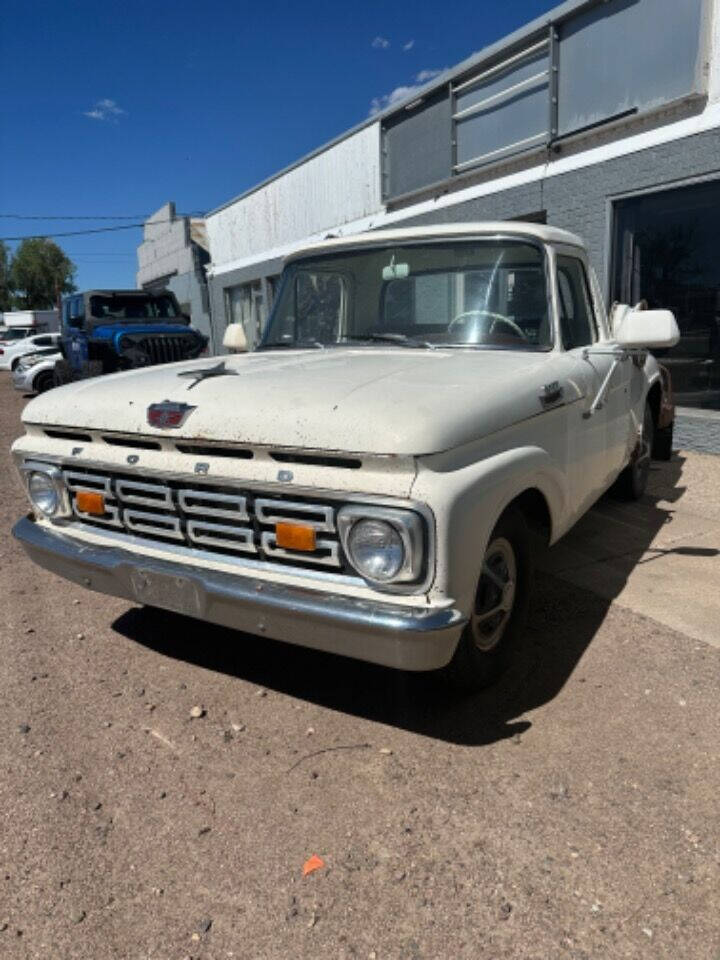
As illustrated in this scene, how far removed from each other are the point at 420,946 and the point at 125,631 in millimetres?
2320

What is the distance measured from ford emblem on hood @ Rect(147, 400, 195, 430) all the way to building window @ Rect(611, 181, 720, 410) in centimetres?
651

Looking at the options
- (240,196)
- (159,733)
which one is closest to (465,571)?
(159,733)

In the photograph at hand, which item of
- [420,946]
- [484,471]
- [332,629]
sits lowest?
[420,946]

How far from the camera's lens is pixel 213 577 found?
101 inches

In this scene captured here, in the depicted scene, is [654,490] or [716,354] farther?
[716,354]

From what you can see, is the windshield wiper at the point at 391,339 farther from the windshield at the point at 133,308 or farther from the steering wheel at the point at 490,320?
the windshield at the point at 133,308

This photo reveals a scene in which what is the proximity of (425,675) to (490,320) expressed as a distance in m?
1.63

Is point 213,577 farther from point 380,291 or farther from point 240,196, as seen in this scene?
point 240,196

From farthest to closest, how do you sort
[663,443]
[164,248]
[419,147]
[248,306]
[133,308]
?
1. [164,248]
2. [248,306]
3. [133,308]
4. [419,147]
5. [663,443]

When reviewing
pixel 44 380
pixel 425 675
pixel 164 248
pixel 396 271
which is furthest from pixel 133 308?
pixel 164 248

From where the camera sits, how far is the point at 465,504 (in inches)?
88.0

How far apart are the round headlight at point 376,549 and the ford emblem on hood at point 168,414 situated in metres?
0.80

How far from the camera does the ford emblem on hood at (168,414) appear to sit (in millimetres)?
2598

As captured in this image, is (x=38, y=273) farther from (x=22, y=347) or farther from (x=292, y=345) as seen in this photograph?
(x=292, y=345)
